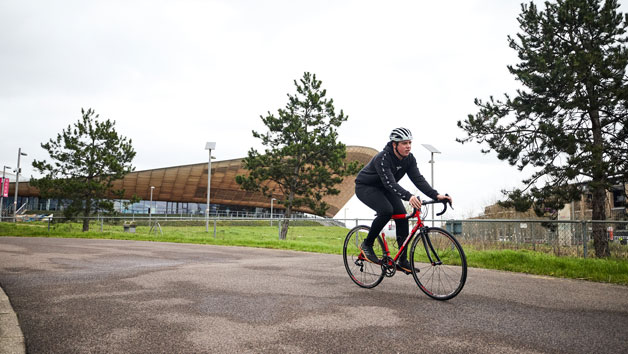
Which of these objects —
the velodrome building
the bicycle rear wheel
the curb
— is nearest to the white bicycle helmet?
the bicycle rear wheel

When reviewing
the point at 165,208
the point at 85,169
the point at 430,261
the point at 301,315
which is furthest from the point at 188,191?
the point at 301,315

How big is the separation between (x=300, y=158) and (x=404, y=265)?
75.4 feet

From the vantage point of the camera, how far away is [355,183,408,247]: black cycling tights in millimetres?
4949

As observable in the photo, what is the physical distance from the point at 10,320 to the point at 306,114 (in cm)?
2629

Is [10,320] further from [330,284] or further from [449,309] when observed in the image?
[449,309]

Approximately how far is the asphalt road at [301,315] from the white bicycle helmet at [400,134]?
1.78 metres

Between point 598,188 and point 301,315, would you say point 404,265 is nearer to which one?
point 301,315

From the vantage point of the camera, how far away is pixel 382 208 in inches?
197

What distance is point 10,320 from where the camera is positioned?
3.33m

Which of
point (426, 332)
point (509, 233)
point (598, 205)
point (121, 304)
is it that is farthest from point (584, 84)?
point (121, 304)

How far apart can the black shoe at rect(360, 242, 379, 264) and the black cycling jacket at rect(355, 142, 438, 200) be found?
0.79 metres

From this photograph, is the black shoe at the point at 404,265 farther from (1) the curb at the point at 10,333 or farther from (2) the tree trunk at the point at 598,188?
(2) the tree trunk at the point at 598,188

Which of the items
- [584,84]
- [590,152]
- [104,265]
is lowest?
[104,265]

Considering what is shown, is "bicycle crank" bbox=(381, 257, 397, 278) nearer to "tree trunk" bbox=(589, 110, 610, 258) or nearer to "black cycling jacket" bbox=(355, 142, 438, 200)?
"black cycling jacket" bbox=(355, 142, 438, 200)
